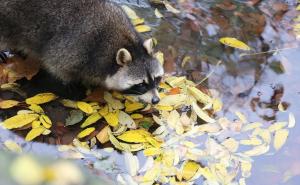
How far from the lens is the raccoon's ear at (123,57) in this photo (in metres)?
3.90

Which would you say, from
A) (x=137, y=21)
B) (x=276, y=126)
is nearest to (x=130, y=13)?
(x=137, y=21)

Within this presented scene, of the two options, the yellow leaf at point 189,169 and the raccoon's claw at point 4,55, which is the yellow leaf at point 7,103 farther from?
the yellow leaf at point 189,169

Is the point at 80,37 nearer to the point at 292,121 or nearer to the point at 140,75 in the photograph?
the point at 140,75

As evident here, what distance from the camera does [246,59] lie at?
4.95m

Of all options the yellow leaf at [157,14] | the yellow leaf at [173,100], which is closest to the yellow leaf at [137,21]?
the yellow leaf at [157,14]

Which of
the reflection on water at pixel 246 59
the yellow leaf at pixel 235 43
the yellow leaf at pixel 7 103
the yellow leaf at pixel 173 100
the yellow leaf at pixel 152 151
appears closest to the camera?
the yellow leaf at pixel 152 151

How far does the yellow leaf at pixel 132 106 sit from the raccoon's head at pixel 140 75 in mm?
111

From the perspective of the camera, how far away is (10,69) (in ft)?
14.6

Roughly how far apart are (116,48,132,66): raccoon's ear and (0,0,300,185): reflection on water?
2.52 ft

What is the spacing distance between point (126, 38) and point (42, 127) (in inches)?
42.0

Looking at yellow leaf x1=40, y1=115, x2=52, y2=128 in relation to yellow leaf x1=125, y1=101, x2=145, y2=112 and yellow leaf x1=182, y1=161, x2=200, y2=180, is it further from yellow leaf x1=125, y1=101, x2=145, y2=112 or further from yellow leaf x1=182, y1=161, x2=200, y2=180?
yellow leaf x1=182, y1=161, x2=200, y2=180

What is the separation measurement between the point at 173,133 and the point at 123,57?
0.79 meters

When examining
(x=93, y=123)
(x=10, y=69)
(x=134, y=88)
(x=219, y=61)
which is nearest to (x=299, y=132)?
(x=219, y=61)

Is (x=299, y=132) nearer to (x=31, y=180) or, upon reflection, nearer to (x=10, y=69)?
(x=10, y=69)
